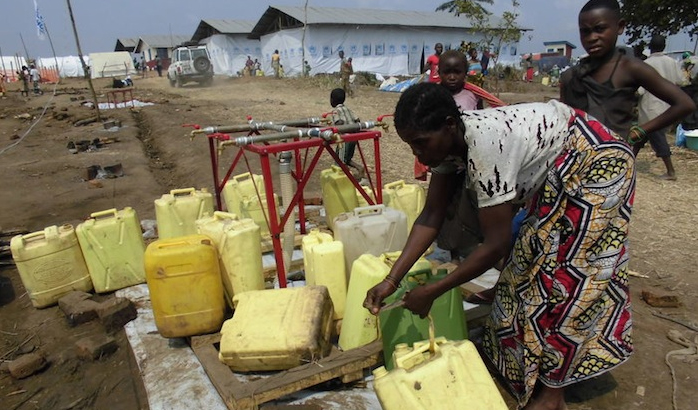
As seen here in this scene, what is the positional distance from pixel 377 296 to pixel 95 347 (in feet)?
6.34

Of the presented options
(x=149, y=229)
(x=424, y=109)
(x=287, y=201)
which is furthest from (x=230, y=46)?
(x=424, y=109)

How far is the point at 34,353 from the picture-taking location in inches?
117

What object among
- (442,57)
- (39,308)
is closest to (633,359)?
(442,57)

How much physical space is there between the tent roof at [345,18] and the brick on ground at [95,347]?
25865mm

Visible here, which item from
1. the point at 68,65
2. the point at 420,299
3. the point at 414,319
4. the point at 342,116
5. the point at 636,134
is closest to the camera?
the point at 420,299

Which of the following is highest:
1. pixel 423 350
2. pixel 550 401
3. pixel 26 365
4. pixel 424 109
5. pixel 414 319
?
pixel 424 109

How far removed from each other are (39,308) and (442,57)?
11.7ft

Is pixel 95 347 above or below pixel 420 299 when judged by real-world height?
below

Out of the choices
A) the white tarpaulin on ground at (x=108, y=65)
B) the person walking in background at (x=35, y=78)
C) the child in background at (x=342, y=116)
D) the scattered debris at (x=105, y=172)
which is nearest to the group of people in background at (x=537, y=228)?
the child in background at (x=342, y=116)

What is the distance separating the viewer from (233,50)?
33.7 metres

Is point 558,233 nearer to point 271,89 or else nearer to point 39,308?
point 39,308

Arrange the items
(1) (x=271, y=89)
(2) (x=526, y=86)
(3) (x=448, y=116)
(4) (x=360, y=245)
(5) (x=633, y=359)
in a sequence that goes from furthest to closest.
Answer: (2) (x=526, y=86), (1) (x=271, y=89), (4) (x=360, y=245), (5) (x=633, y=359), (3) (x=448, y=116)

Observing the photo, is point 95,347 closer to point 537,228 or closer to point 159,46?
point 537,228

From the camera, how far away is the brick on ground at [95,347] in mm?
2926
